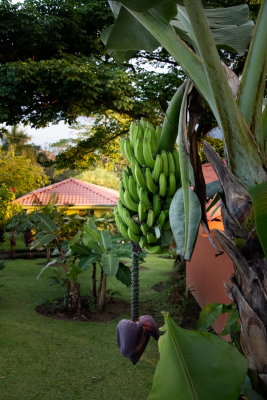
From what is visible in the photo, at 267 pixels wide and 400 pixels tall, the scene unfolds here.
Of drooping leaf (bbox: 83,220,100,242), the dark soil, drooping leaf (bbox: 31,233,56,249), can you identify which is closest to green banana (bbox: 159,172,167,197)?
drooping leaf (bbox: 83,220,100,242)

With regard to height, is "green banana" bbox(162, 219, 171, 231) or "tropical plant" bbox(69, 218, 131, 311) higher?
"green banana" bbox(162, 219, 171, 231)

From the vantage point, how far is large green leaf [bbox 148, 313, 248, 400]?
61 cm

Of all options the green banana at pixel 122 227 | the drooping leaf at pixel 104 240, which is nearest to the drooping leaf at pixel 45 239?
the drooping leaf at pixel 104 240

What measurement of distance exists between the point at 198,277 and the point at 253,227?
13.9 feet

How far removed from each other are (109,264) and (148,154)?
10.7 feet

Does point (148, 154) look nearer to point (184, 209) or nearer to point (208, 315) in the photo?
point (184, 209)

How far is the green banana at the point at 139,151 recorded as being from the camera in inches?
35.8

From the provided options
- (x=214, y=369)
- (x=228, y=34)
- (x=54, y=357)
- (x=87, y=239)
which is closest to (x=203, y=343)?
(x=214, y=369)

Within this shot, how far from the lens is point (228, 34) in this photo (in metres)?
0.99

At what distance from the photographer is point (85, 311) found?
5234 mm

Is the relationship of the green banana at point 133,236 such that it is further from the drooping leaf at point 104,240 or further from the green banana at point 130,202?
the drooping leaf at point 104,240

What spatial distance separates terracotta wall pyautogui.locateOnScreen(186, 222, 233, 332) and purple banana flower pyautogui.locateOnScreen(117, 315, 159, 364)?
7.39 ft

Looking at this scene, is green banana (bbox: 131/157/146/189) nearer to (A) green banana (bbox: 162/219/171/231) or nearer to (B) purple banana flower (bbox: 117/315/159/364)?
(A) green banana (bbox: 162/219/171/231)

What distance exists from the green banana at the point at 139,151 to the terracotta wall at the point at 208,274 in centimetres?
240
